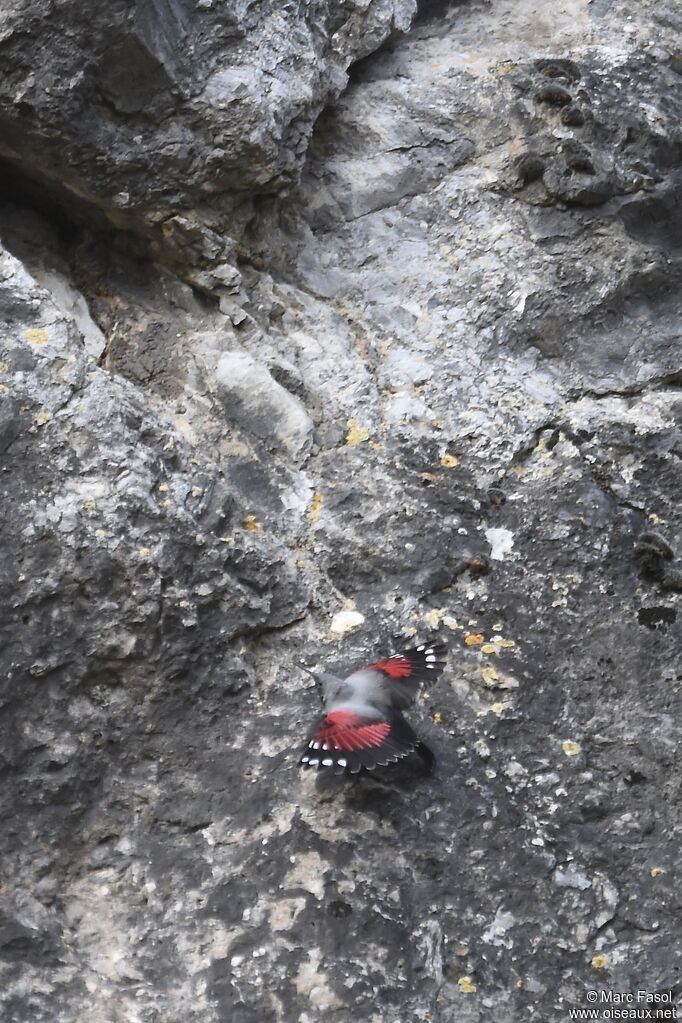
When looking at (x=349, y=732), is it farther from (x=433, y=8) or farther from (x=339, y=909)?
(x=433, y=8)

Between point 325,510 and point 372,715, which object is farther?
point 325,510

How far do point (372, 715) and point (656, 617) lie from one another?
3.41 feet

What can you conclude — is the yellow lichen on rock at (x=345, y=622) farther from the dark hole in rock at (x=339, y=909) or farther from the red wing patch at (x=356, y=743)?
the dark hole in rock at (x=339, y=909)

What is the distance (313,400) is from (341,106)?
147 centimetres

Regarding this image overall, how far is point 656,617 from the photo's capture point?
3561 mm

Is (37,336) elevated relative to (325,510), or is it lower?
elevated

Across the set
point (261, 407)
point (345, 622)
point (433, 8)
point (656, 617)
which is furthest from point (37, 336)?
point (433, 8)

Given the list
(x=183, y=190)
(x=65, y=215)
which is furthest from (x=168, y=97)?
(x=65, y=215)

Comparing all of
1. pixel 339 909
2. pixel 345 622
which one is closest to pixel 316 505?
pixel 345 622

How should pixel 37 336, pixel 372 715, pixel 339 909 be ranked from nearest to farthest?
pixel 339 909
pixel 372 715
pixel 37 336

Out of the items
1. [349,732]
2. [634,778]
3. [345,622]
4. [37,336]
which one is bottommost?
[634,778]

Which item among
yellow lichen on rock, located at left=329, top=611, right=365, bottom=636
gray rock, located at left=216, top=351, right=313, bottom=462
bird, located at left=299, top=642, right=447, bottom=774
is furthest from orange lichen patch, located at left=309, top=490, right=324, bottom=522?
bird, located at left=299, top=642, right=447, bottom=774

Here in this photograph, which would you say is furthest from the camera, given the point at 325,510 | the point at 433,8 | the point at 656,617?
the point at 433,8

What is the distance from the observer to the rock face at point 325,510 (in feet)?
10.0
